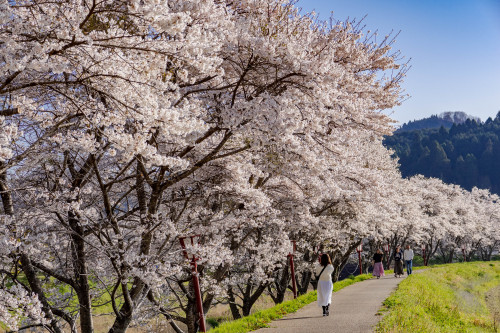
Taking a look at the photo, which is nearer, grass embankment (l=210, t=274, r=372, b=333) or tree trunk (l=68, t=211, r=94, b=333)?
tree trunk (l=68, t=211, r=94, b=333)

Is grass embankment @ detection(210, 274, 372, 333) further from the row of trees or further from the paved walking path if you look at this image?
the row of trees

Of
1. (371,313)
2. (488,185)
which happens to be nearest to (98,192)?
(371,313)

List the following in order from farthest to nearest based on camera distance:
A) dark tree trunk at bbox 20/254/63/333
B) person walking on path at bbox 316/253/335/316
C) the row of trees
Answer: person walking on path at bbox 316/253/335/316, dark tree trunk at bbox 20/254/63/333, the row of trees

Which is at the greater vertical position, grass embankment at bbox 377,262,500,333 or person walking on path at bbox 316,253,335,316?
person walking on path at bbox 316,253,335,316

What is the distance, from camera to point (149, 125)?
514cm

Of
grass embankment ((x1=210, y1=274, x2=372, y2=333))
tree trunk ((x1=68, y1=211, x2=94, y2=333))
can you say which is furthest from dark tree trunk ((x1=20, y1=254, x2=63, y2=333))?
grass embankment ((x1=210, y1=274, x2=372, y2=333))

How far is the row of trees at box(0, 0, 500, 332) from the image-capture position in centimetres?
469

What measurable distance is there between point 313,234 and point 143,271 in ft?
48.6

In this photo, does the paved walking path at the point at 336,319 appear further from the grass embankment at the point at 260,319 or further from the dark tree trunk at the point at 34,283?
the dark tree trunk at the point at 34,283

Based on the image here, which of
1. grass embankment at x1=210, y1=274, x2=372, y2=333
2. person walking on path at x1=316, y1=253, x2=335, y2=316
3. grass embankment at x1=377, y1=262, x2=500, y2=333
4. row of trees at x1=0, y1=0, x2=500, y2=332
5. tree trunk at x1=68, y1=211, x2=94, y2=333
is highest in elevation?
row of trees at x1=0, y1=0, x2=500, y2=332

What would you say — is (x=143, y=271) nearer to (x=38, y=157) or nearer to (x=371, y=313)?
(x=38, y=157)

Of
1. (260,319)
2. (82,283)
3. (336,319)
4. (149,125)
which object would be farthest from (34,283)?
(336,319)

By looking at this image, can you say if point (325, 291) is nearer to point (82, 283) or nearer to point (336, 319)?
point (336, 319)

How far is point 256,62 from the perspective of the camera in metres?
7.49
